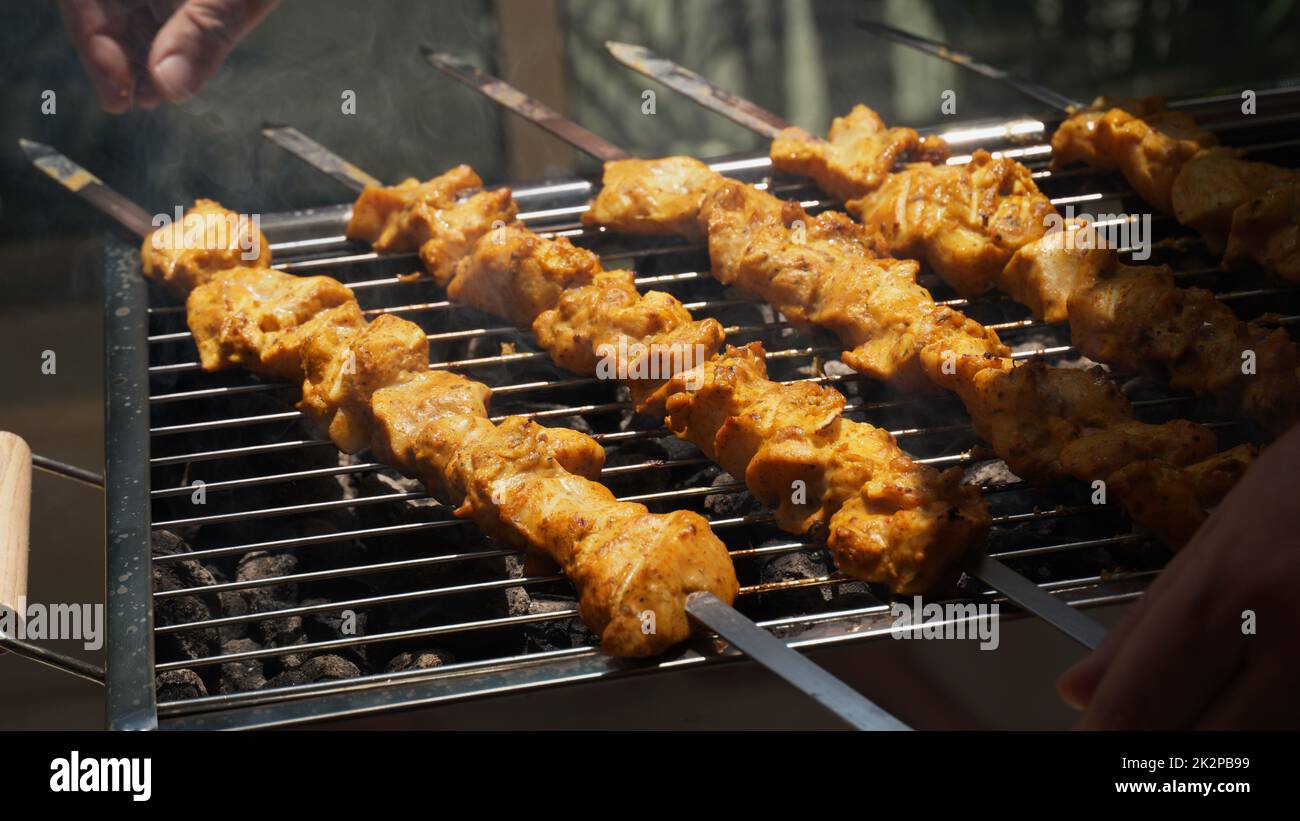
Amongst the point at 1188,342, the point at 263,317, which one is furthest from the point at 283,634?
the point at 1188,342

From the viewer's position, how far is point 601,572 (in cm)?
264

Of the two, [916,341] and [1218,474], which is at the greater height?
[916,341]

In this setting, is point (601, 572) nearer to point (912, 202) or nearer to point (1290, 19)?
point (912, 202)

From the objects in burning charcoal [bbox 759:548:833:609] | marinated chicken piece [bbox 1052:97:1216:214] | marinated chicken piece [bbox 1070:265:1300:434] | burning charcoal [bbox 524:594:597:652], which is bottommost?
burning charcoal [bbox 524:594:597:652]

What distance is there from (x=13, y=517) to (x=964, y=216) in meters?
2.72

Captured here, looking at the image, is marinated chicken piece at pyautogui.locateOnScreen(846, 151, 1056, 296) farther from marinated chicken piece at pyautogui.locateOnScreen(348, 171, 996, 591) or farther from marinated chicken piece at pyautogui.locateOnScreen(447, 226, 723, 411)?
marinated chicken piece at pyautogui.locateOnScreen(447, 226, 723, 411)

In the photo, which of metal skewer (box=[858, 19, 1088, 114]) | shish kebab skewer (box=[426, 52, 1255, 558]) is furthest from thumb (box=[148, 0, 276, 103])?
metal skewer (box=[858, 19, 1088, 114])

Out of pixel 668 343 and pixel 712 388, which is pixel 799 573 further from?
pixel 668 343

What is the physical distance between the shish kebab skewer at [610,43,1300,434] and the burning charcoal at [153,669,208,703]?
227 cm

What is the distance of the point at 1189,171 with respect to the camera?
3648 mm

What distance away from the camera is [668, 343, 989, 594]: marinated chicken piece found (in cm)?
262

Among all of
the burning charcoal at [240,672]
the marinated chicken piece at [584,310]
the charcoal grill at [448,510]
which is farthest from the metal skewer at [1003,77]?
the burning charcoal at [240,672]

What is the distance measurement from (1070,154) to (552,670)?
2.48 meters
